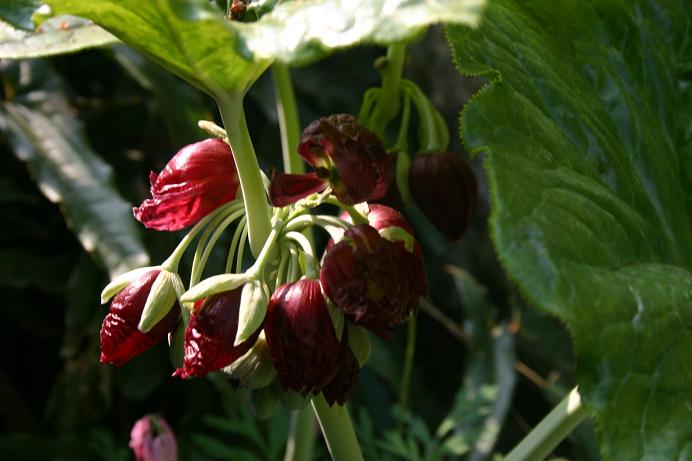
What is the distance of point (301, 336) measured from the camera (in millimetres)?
777

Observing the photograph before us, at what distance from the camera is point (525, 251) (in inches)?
26.4

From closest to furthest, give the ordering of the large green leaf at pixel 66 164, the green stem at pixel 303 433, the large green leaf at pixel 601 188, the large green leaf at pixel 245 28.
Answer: the large green leaf at pixel 245 28
the large green leaf at pixel 601 188
the green stem at pixel 303 433
the large green leaf at pixel 66 164

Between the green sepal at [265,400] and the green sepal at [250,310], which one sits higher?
the green sepal at [250,310]

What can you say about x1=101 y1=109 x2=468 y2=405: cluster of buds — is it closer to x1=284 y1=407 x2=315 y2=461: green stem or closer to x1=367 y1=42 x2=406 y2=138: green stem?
x1=284 y1=407 x2=315 y2=461: green stem

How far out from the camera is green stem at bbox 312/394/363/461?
3.04 ft

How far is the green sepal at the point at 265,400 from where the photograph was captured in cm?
88

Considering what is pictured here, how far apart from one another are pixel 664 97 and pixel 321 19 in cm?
75

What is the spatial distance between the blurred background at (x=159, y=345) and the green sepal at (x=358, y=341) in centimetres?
83

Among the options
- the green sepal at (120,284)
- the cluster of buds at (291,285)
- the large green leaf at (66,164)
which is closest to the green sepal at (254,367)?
the cluster of buds at (291,285)

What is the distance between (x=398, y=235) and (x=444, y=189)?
0.36m

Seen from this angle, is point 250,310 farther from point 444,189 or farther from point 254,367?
point 444,189

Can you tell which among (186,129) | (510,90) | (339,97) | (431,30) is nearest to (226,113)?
(510,90)

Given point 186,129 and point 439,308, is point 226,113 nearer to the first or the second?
point 186,129

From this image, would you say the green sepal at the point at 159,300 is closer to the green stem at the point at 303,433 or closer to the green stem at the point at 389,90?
the green stem at the point at 303,433
